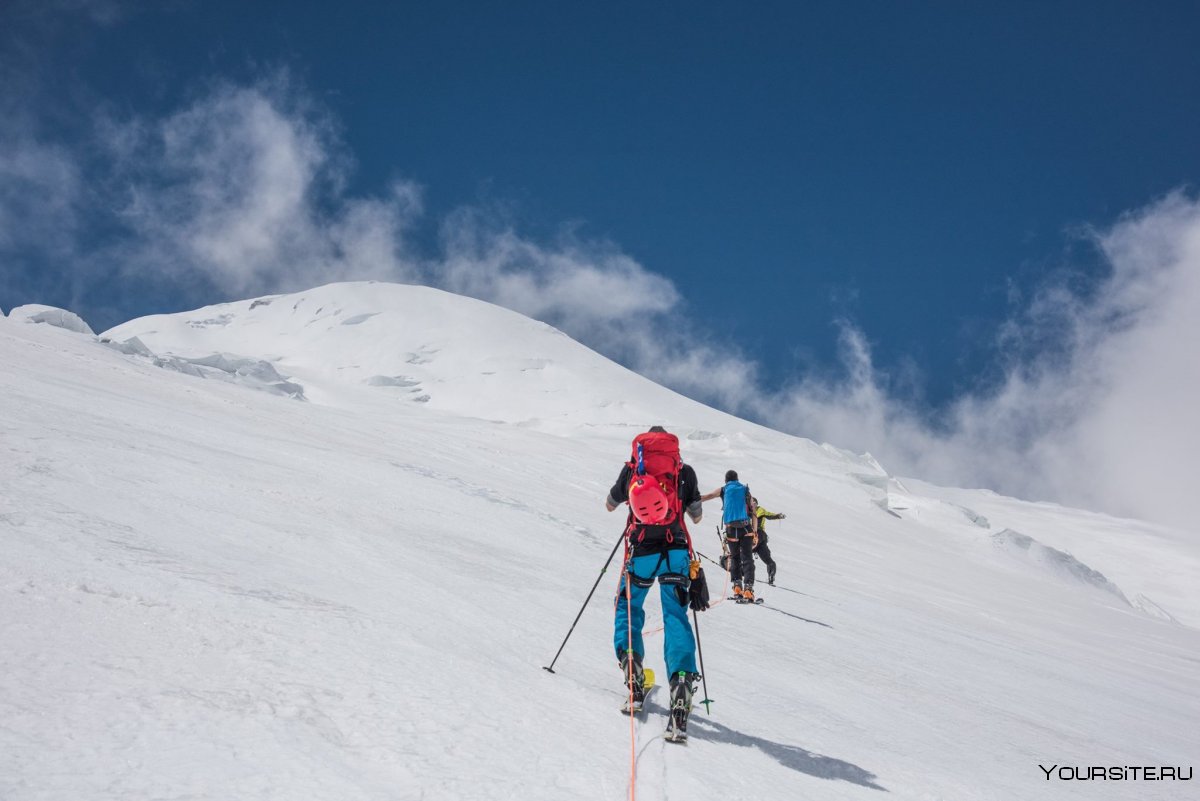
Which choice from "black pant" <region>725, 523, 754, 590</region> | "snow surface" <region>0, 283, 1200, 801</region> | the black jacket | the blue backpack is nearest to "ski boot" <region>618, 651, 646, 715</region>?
"snow surface" <region>0, 283, 1200, 801</region>

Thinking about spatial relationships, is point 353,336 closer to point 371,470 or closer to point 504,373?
point 504,373

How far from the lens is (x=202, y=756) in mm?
2680

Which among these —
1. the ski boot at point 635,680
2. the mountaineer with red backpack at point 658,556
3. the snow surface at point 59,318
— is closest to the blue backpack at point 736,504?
the mountaineer with red backpack at point 658,556

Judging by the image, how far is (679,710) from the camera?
4359mm

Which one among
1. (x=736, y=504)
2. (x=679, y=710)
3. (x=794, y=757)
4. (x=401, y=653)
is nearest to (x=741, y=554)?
(x=736, y=504)

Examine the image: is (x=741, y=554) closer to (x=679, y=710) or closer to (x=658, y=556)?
(x=658, y=556)

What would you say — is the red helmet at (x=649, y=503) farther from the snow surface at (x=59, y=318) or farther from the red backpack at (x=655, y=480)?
the snow surface at (x=59, y=318)

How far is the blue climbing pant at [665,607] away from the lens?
15.8 ft

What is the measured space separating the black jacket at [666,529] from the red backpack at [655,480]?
0.14 feet

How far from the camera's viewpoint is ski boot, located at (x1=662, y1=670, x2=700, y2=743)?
4.26 meters

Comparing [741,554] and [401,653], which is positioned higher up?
[741,554]

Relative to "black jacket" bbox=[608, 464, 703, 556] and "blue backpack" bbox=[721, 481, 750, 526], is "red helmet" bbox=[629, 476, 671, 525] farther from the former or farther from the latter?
"blue backpack" bbox=[721, 481, 750, 526]

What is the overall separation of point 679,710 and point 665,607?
768 mm

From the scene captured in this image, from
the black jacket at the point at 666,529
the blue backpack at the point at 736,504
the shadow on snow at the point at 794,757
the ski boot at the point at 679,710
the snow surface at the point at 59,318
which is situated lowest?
the shadow on snow at the point at 794,757
